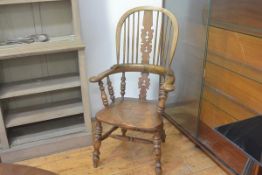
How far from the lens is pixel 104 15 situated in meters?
2.22

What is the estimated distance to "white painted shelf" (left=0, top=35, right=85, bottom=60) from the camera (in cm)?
170

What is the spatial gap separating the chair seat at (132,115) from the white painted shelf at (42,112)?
0.35 metres

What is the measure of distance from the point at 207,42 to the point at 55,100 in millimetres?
1308

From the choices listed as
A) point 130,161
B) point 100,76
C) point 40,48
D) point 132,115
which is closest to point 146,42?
point 100,76

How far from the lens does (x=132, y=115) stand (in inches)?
70.7

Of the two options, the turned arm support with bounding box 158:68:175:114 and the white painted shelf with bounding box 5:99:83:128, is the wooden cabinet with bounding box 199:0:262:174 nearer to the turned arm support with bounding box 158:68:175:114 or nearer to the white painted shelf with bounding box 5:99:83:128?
the turned arm support with bounding box 158:68:175:114

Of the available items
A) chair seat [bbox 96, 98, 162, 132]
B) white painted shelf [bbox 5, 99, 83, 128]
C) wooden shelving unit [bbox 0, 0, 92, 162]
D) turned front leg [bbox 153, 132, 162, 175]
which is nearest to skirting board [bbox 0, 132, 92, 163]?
wooden shelving unit [bbox 0, 0, 92, 162]

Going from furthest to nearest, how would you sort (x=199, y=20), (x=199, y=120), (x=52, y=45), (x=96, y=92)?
(x=96, y=92) < (x=199, y=120) < (x=199, y=20) < (x=52, y=45)

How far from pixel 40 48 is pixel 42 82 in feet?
1.05

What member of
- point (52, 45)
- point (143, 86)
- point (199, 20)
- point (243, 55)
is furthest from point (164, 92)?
point (52, 45)

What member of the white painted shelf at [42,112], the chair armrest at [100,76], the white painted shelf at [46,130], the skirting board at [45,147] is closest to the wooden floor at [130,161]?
the skirting board at [45,147]

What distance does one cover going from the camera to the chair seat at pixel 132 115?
168 cm

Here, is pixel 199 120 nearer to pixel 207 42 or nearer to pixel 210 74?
pixel 210 74

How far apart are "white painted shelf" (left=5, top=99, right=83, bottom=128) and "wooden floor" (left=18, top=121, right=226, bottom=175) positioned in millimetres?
320
